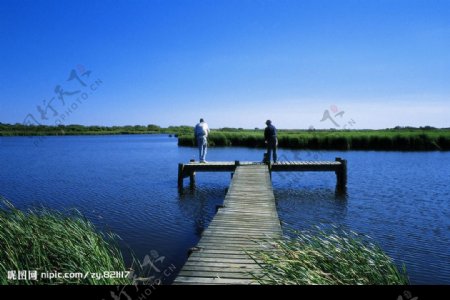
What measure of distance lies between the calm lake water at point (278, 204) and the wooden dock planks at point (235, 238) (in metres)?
1.24

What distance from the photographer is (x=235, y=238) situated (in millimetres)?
7617

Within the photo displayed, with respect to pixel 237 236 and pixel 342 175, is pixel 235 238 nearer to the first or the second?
pixel 237 236

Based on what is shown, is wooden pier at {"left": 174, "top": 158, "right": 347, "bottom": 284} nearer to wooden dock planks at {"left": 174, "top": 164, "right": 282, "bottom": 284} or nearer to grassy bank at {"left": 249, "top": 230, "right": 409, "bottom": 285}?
wooden dock planks at {"left": 174, "top": 164, "right": 282, "bottom": 284}

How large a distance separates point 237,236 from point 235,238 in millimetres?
152

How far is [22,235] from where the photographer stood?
605cm

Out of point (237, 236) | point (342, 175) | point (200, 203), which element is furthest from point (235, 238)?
point (342, 175)

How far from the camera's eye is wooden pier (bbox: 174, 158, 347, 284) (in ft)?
18.5

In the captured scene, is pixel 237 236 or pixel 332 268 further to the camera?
pixel 237 236

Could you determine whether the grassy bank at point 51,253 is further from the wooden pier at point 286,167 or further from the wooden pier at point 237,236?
the wooden pier at point 286,167

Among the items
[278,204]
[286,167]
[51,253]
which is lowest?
[278,204]

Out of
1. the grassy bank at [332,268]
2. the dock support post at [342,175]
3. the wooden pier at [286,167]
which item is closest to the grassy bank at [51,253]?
the grassy bank at [332,268]

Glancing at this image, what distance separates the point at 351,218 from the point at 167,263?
7.21m

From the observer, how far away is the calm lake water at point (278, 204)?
9672mm
